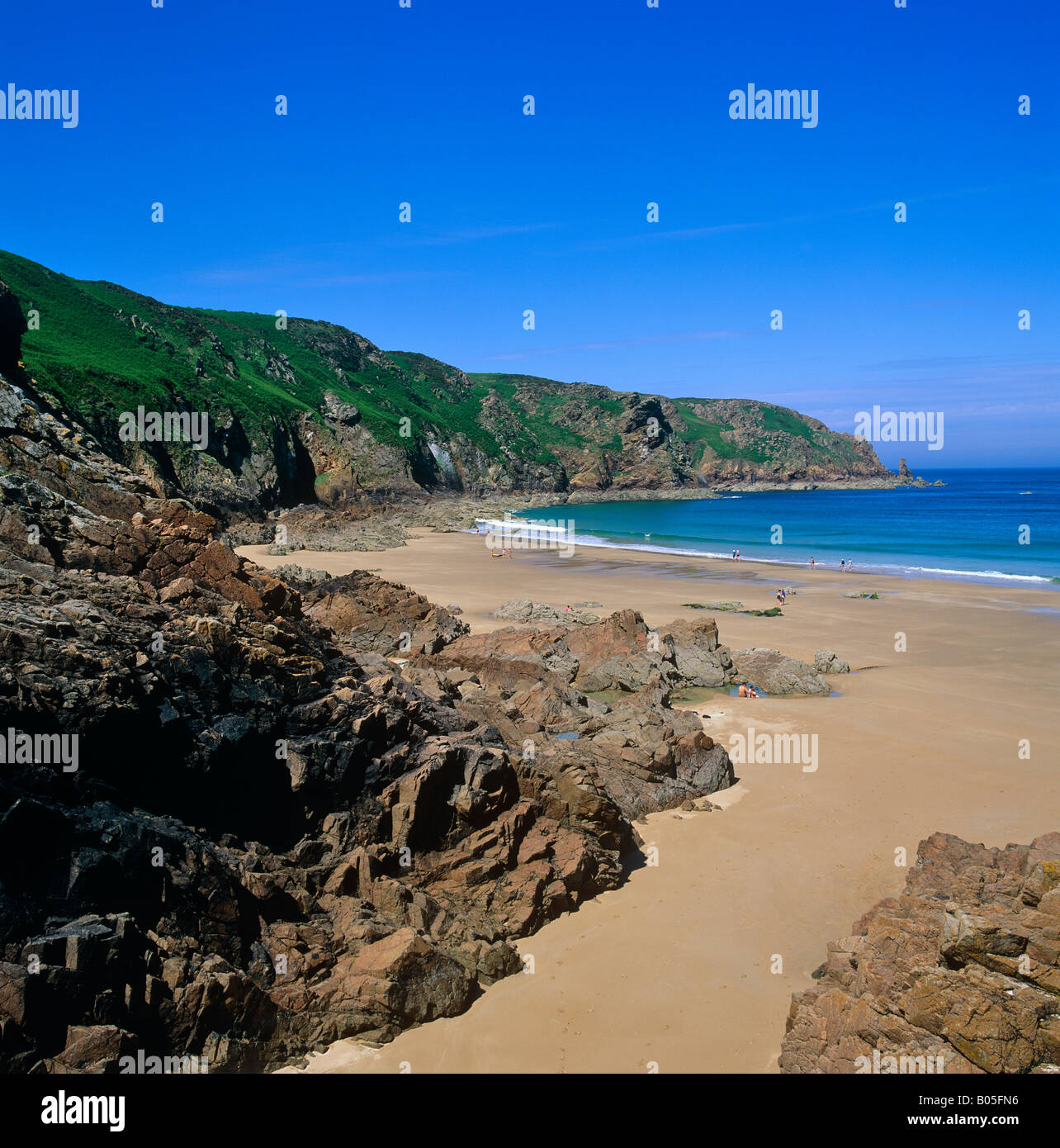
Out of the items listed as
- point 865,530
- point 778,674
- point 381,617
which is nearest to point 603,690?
point 778,674

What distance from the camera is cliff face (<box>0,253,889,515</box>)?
5919cm

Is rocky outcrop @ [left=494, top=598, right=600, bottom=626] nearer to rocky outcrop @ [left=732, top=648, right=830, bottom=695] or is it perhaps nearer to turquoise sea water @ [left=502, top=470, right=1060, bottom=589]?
rocky outcrop @ [left=732, top=648, right=830, bottom=695]

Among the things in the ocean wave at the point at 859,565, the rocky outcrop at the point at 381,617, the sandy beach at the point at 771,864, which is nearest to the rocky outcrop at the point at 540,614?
the sandy beach at the point at 771,864

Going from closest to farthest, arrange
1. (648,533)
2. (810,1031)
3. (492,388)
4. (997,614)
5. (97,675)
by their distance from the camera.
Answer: (810,1031), (97,675), (997,614), (648,533), (492,388)

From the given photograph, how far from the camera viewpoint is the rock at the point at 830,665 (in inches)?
739

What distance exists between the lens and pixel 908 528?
73562 mm

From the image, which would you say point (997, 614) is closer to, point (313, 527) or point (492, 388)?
point (313, 527)

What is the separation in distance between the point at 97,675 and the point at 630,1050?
5.43m

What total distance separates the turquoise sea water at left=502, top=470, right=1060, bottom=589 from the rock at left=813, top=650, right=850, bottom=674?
2371 cm

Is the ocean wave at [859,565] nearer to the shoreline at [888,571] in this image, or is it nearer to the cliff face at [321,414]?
the shoreline at [888,571]

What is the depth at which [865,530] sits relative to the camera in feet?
241

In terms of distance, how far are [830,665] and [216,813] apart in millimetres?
15593

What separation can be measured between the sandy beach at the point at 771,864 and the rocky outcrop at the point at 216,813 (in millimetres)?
461
